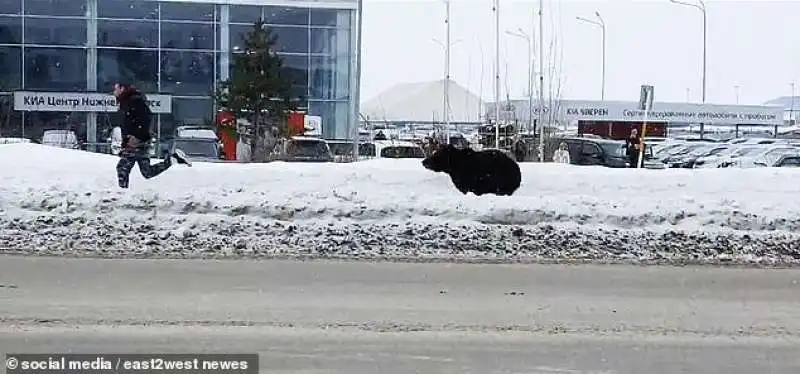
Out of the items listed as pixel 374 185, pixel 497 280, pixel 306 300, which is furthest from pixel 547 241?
pixel 306 300

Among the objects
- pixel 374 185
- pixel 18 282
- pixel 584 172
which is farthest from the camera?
pixel 584 172

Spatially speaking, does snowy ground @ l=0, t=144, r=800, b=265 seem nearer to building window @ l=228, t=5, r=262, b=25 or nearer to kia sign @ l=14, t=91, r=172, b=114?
kia sign @ l=14, t=91, r=172, b=114

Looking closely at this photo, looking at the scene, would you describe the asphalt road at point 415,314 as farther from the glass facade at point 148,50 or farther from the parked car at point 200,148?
the glass facade at point 148,50

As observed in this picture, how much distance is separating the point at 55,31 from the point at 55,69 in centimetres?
150

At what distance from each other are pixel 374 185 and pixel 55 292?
5.90 meters

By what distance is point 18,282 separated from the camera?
908 cm

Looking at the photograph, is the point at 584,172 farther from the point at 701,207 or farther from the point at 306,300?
the point at 306,300

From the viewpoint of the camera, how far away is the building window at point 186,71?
4166 centimetres

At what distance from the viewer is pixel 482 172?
14.7 m

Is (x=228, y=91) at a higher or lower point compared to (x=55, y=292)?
higher

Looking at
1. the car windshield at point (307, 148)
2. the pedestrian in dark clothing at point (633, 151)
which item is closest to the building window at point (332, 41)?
the car windshield at point (307, 148)

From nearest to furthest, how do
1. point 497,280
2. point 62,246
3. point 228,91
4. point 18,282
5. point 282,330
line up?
point 282,330 → point 18,282 → point 497,280 → point 62,246 → point 228,91

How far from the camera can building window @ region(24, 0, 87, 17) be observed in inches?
1618

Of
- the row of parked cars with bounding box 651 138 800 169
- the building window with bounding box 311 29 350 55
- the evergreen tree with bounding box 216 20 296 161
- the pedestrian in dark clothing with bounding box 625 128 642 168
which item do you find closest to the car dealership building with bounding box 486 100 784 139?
the row of parked cars with bounding box 651 138 800 169
